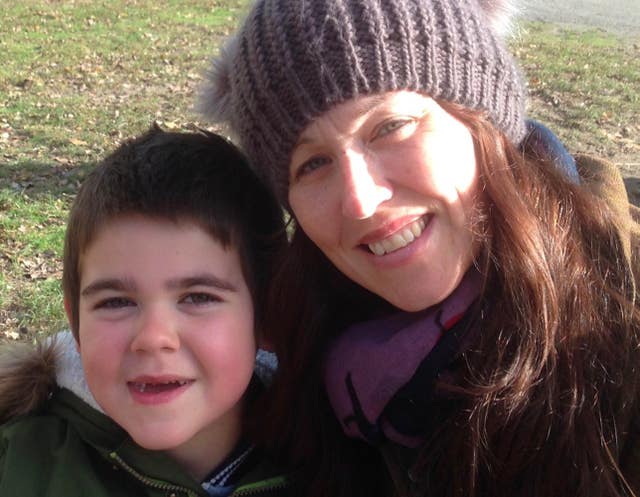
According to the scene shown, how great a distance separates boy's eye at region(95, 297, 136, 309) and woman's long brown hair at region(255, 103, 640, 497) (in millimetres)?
888

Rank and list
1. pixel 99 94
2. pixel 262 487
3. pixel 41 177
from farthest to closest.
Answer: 1. pixel 99 94
2. pixel 41 177
3. pixel 262 487

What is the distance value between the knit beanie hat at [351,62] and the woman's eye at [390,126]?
0.29 ft

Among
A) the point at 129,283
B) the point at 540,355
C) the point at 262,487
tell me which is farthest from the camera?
the point at 262,487

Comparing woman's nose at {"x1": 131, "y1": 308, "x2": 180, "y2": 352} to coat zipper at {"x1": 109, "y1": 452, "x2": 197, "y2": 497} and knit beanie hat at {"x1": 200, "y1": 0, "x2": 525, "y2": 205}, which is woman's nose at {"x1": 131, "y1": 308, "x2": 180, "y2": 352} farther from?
knit beanie hat at {"x1": 200, "y1": 0, "x2": 525, "y2": 205}

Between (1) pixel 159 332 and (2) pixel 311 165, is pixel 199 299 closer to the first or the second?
(1) pixel 159 332

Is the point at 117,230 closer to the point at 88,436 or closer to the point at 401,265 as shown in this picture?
the point at 88,436

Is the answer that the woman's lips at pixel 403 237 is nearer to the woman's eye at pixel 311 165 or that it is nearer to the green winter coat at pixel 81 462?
the woman's eye at pixel 311 165

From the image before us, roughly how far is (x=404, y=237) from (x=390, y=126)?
11.5 inches

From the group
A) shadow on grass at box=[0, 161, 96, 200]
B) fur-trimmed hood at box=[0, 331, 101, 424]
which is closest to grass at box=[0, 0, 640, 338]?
shadow on grass at box=[0, 161, 96, 200]

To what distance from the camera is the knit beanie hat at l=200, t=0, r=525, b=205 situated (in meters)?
1.98

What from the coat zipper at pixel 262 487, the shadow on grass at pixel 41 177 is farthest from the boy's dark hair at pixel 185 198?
the shadow on grass at pixel 41 177

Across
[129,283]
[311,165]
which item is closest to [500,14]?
[311,165]

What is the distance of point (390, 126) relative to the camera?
78.2 inches

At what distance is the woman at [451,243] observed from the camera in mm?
1931
